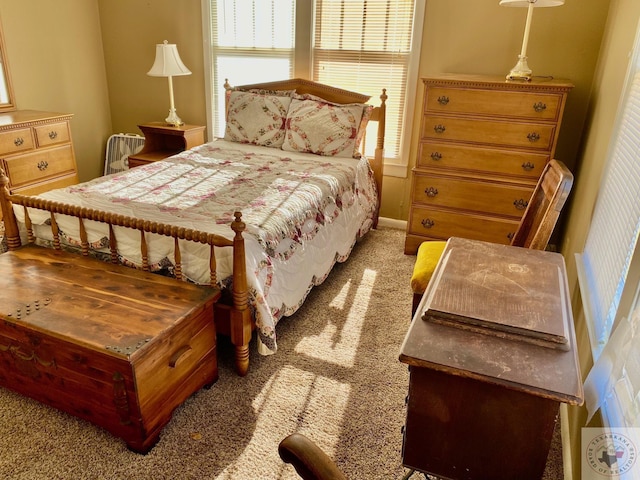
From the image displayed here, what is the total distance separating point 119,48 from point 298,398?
3.88m

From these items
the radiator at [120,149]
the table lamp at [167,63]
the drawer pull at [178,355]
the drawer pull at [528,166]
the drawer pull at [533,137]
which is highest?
the table lamp at [167,63]

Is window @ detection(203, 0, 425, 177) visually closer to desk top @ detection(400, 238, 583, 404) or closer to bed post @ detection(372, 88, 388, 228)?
bed post @ detection(372, 88, 388, 228)

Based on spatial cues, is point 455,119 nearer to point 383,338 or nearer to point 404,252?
point 404,252

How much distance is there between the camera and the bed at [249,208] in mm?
2051

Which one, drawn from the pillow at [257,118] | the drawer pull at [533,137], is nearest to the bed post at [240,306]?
the pillow at [257,118]

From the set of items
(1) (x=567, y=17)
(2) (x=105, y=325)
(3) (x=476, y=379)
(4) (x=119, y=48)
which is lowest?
(2) (x=105, y=325)

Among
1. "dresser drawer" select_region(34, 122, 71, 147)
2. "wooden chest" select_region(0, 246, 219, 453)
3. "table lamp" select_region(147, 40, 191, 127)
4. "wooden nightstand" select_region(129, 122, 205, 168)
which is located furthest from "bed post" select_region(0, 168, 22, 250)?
"table lamp" select_region(147, 40, 191, 127)

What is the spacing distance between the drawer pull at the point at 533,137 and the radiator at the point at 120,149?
10.9ft

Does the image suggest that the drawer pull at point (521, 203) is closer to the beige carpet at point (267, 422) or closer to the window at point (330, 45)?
the window at point (330, 45)

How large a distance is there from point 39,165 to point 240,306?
2.56 m

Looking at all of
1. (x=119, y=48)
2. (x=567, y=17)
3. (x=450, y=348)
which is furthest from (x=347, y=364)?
(x=119, y=48)

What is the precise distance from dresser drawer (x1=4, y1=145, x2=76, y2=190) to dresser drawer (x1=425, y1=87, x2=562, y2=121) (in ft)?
9.46

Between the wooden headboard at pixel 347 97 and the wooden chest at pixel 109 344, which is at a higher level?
the wooden headboard at pixel 347 97

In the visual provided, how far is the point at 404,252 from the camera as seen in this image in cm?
349
